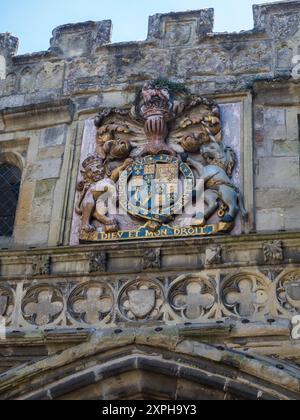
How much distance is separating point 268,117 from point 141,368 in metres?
3.46

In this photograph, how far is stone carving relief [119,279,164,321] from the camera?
8.80 m

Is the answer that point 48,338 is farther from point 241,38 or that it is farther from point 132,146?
point 241,38

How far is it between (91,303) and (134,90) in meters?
2.97

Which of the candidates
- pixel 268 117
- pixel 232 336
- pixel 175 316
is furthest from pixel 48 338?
pixel 268 117

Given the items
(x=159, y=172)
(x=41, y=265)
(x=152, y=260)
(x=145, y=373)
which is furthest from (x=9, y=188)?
(x=145, y=373)

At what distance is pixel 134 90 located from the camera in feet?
35.0

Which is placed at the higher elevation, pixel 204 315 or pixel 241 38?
pixel 241 38

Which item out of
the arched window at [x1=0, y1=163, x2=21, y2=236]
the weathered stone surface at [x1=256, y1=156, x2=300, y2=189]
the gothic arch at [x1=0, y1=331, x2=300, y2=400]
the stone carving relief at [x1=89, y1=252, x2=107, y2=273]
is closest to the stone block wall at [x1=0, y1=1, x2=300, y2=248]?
the weathered stone surface at [x1=256, y1=156, x2=300, y2=189]

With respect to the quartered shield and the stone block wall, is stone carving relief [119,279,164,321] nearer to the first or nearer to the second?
the quartered shield

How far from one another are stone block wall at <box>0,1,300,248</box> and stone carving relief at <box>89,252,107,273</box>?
57cm

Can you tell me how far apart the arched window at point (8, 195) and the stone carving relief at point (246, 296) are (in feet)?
9.72

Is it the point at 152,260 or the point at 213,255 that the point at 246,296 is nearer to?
the point at 213,255

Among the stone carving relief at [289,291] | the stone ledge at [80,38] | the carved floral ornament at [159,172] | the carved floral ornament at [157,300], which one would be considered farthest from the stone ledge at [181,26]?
the stone carving relief at [289,291]
